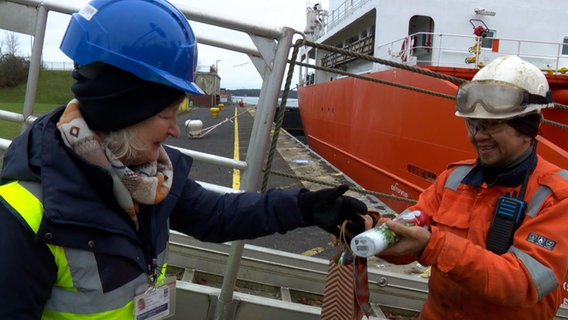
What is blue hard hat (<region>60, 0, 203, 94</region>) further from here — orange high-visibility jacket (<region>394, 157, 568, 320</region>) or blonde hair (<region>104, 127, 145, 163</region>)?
orange high-visibility jacket (<region>394, 157, 568, 320</region>)

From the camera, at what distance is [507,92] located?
1.59 metres

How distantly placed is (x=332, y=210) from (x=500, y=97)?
76 centimetres

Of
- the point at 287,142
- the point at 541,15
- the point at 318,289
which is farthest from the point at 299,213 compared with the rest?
the point at 287,142

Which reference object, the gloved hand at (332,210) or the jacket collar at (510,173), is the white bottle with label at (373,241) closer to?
the gloved hand at (332,210)

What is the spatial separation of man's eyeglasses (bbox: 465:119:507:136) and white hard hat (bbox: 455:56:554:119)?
4 cm

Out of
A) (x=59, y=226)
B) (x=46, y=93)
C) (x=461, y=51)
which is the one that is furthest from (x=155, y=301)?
(x=461, y=51)

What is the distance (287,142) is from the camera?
14289 mm

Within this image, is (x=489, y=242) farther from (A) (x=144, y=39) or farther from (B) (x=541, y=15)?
(B) (x=541, y=15)

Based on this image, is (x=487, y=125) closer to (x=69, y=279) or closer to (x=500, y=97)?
(x=500, y=97)

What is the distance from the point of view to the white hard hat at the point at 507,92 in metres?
1.58

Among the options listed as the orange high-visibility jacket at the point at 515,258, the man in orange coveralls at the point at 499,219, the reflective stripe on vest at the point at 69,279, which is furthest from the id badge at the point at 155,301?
the orange high-visibility jacket at the point at 515,258

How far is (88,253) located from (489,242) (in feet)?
4.42

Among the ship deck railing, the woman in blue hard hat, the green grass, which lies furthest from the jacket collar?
the ship deck railing

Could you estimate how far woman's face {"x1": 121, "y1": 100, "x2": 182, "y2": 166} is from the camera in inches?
46.5
